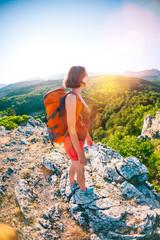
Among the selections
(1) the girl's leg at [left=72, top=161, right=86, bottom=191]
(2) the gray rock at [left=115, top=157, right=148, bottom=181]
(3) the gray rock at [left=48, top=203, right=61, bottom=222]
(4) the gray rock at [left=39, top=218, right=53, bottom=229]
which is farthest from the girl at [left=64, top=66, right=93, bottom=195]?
(2) the gray rock at [left=115, top=157, right=148, bottom=181]

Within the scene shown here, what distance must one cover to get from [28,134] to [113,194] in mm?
7167

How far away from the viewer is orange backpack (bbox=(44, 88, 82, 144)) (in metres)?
2.30

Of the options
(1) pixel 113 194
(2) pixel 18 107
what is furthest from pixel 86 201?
(2) pixel 18 107

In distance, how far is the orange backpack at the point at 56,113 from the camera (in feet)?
7.55

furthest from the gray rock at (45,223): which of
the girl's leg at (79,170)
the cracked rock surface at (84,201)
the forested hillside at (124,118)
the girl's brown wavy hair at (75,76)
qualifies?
the forested hillside at (124,118)

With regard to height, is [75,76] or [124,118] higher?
[75,76]

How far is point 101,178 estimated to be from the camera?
404cm

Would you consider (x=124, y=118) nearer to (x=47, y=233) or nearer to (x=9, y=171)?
(x=9, y=171)

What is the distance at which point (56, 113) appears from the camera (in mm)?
2357

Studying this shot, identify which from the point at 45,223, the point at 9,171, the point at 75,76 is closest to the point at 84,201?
the point at 45,223

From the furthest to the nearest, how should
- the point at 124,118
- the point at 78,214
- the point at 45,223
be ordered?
the point at 124,118, the point at 78,214, the point at 45,223

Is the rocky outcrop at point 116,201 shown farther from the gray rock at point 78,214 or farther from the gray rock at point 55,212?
the gray rock at point 55,212

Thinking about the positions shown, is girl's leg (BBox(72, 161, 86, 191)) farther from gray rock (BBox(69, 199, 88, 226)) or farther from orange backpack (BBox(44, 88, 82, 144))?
orange backpack (BBox(44, 88, 82, 144))

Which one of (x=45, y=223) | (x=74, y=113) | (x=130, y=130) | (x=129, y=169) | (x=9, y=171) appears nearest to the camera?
(x=74, y=113)
